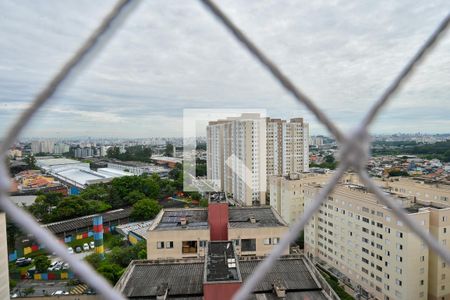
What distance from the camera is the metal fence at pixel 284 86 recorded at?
0.27m

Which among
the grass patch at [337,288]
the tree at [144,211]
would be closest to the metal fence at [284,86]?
the grass patch at [337,288]

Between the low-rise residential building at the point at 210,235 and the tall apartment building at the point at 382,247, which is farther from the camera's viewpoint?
the tall apartment building at the point at 382,247

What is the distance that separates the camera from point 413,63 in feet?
1.07

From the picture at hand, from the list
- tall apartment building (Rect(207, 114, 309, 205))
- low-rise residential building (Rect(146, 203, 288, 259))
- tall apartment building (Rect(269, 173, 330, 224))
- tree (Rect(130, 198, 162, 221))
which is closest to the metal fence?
low-rise residential building (Rect(146, 203, 288, 259))

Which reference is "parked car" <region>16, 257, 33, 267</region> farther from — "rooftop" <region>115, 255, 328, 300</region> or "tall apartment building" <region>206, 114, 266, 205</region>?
"tall apartment building" <region>206, 114, 266, 205</region>

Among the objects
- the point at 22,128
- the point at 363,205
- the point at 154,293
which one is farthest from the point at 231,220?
the point at 22,128

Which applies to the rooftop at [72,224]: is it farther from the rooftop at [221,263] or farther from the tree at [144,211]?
the rooftop at [221,263]

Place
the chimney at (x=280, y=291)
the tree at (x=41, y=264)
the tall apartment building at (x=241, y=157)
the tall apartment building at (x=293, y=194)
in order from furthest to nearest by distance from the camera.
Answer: the tall apartment building at (x=241, y=157) → the tall apartment building at (x=293, y=194) → the tree at (x=41, y=264) → the chimney at (x=280, y=291)

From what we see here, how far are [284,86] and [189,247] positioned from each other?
4.43m

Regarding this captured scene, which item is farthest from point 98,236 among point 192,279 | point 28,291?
point 192,279

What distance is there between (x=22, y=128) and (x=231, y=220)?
16.1ft

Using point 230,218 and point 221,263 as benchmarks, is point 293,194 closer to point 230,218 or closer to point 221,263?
point 230,218

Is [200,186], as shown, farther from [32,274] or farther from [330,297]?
[330,297]

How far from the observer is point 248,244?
14.8ft
